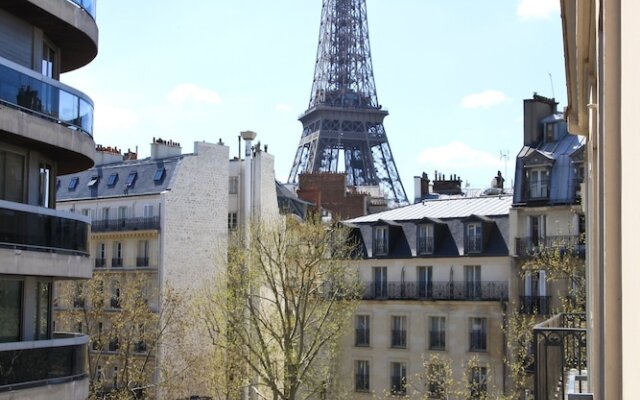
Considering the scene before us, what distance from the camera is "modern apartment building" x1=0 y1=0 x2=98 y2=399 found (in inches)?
746

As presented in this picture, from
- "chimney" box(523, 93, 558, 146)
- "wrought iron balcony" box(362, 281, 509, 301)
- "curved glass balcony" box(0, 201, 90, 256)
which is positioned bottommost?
"wrought iron balcony" box(362, 281, 509, 301)

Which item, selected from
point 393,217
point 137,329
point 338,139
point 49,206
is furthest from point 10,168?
point 338,139

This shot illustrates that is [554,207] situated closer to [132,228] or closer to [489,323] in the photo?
[489,323]

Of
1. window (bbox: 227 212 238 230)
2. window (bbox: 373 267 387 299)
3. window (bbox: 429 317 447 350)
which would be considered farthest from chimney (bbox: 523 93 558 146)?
window (bbox: 227 212 238 230)

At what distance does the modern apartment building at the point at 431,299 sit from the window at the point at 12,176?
27.8 metres

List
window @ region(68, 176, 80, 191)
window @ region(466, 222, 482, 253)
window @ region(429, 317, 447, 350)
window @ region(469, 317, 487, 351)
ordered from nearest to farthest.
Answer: window @ region(469, 317, 487, 351) < window @ region(429, 317, 447, 350) < window @ region(466, 222, 482, 253) < window @ region(68, 176, 80, 191)

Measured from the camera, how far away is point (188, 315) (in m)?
55.1

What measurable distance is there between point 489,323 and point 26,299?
97.2ft

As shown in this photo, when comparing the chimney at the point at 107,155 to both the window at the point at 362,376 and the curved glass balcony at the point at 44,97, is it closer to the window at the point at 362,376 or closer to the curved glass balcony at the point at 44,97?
the window at the point at 362,376

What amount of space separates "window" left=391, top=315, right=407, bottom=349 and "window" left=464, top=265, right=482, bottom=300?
3.58 m

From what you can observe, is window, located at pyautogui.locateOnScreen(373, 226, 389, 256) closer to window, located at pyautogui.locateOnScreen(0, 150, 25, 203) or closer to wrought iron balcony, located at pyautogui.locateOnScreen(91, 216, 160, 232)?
wrought iron balcony, located at pyautogui.locateOnScreen(91, 216, 160, 232)

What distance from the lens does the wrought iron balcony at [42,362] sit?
18.6 metres

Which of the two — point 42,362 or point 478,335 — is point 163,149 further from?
point 42,362

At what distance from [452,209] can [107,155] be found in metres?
25.7
